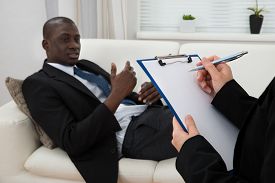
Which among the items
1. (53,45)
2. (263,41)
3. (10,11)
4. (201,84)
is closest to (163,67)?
(201,84)

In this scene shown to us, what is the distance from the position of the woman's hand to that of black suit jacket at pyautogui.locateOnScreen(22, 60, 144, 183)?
66cm

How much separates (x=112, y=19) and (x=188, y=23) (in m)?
0.63

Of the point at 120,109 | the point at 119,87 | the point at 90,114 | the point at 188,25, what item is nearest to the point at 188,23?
the point at 188,25

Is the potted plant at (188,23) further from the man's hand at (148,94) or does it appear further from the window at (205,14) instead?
the man's hand at (148,94)

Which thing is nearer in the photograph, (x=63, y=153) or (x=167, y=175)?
(x=167, y=175)

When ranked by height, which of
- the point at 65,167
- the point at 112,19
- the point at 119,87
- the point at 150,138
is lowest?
the point at 65,167

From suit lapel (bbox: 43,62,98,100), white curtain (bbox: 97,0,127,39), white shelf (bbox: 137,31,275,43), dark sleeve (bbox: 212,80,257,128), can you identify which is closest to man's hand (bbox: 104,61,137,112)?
suit lapel (bbox: 43,62,98,100)

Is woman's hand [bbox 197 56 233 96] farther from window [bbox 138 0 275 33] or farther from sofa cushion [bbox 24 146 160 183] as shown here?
window [bbox 138 0 275 33]

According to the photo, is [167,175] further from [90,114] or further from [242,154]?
[242,154]

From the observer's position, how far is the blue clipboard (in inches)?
34.9

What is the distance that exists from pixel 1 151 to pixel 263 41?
2.04m

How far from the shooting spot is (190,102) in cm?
92

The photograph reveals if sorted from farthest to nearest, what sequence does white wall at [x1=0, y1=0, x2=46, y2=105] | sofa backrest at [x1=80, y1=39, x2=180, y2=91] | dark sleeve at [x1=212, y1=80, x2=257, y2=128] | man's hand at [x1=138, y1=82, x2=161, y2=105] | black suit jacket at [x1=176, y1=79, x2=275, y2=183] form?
white wall at [x1=0, y1=0, x2=46, y2=105] → sofa backrest at [x1=80, y1=39, x2=180, y2=91] → man's hand at [x1=138, y1=82, x2=161, y2=105] → dark sleeve at [x1=212, y1=80, x2=257, y2=128] → black suit jacket at [x1=176, y1=79, x2=275, y2=183]

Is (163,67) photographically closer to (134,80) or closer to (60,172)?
(134,80)
